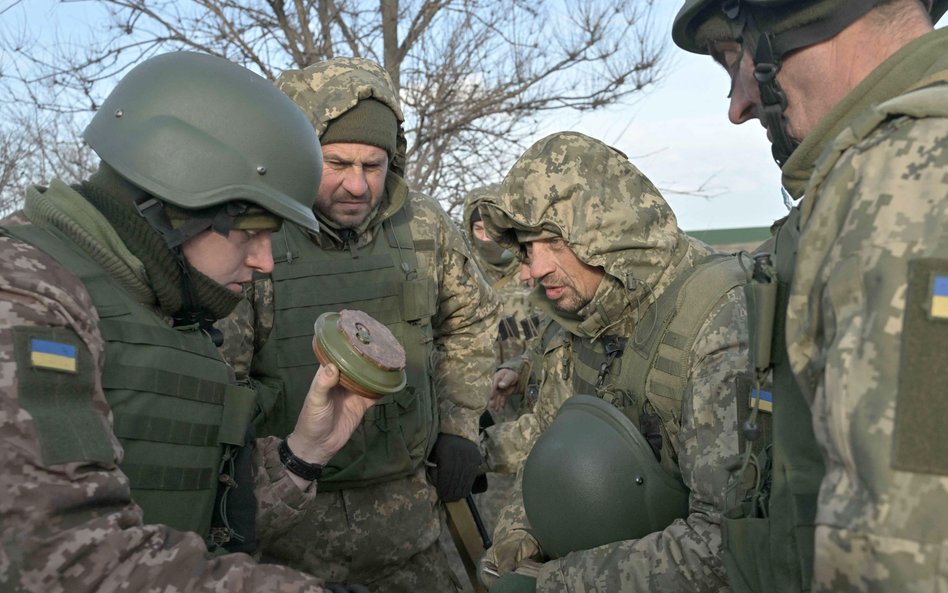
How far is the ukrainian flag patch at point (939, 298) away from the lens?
1.25m

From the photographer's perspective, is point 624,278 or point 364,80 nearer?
point 624,278

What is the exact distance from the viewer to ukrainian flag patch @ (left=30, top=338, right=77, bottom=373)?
70.4 inches

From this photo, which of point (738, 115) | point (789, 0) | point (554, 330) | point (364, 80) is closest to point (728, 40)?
point (738, 115)

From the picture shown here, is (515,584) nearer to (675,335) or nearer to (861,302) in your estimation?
(675,335)

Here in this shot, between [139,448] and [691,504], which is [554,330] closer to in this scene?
[691,504]

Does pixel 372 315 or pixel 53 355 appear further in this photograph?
pixel 372 315

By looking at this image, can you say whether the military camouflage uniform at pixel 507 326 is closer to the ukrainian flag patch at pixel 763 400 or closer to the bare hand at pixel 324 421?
the bare hand at pixel 324 421

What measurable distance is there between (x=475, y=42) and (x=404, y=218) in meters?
5.20

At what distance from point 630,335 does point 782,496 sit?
139 centimetres

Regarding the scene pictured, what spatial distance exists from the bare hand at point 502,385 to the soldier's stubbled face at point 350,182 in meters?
2.55

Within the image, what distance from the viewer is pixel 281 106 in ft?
8.36

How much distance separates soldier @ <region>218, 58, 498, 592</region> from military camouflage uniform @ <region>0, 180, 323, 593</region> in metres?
1.76

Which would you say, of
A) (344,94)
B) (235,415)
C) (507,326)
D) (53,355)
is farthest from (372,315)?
(507,326)

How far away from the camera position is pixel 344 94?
400 cm
